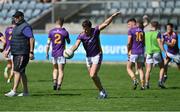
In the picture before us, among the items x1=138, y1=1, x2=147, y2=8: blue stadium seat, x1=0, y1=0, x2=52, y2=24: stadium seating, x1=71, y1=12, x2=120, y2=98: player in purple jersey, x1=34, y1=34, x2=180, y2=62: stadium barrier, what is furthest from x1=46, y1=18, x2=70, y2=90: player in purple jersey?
x1=0, y1=0, x2=52, y2=24: stadium seating

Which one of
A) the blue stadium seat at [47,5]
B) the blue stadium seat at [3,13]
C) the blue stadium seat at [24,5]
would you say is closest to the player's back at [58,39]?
the blue stadium seat at [47,5]

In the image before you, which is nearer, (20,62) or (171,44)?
(20,62)

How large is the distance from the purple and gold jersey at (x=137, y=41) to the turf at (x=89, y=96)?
3.97 feet

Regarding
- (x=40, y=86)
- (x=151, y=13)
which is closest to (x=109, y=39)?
(x=151, y=13)

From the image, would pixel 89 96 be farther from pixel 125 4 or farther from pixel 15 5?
pixel 15 5

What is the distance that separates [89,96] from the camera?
18.4 metres

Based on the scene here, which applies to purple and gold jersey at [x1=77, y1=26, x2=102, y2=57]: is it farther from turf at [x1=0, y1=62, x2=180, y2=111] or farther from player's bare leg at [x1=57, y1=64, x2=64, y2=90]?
player's bare leg at [x1=57, y1=64, x2=64, y2=90]

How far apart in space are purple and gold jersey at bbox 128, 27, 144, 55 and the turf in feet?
3.97

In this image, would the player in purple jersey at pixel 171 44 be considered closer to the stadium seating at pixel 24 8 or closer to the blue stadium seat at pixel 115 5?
the blue stadium seat at pixel 115 5

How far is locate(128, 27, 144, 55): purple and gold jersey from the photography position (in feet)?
70.3

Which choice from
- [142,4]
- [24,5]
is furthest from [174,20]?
[24,5]

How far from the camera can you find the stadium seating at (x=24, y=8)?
43531mm

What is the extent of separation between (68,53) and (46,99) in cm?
154

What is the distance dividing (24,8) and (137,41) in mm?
24056
